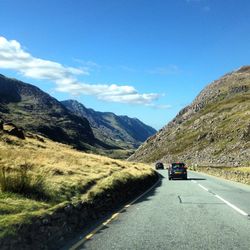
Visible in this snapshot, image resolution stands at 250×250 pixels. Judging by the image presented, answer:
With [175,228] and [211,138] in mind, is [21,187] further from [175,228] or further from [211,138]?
[211,138]

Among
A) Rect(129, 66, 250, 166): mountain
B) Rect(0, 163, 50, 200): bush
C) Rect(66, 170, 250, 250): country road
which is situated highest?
Rect(129, 66, 250, 166): mountain

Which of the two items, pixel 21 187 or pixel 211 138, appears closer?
pixel 21 187

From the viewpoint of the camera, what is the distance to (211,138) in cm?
14900

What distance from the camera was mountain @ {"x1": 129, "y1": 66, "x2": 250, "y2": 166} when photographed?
12812 centimetres

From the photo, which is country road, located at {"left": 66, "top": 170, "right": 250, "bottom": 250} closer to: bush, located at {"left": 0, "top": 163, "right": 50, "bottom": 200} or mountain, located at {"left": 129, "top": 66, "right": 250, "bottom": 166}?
bush, located at {"left": 0, "top": 163, "right": 50, "bottom": 200}

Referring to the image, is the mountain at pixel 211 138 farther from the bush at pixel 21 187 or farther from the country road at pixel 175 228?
the bush at pixel 21 187

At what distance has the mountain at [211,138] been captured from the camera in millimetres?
128125

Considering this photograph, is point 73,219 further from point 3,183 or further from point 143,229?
point 3,183

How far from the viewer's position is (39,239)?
933 cm

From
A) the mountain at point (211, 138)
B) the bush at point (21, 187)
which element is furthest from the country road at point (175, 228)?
the mountain at point (211, 138)

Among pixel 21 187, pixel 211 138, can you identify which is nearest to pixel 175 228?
pixel 21 187

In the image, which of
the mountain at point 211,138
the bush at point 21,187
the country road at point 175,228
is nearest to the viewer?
the country road at point 175,228

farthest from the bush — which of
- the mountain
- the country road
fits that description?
the mountain

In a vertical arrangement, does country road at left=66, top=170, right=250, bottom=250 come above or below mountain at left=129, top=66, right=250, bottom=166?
below
